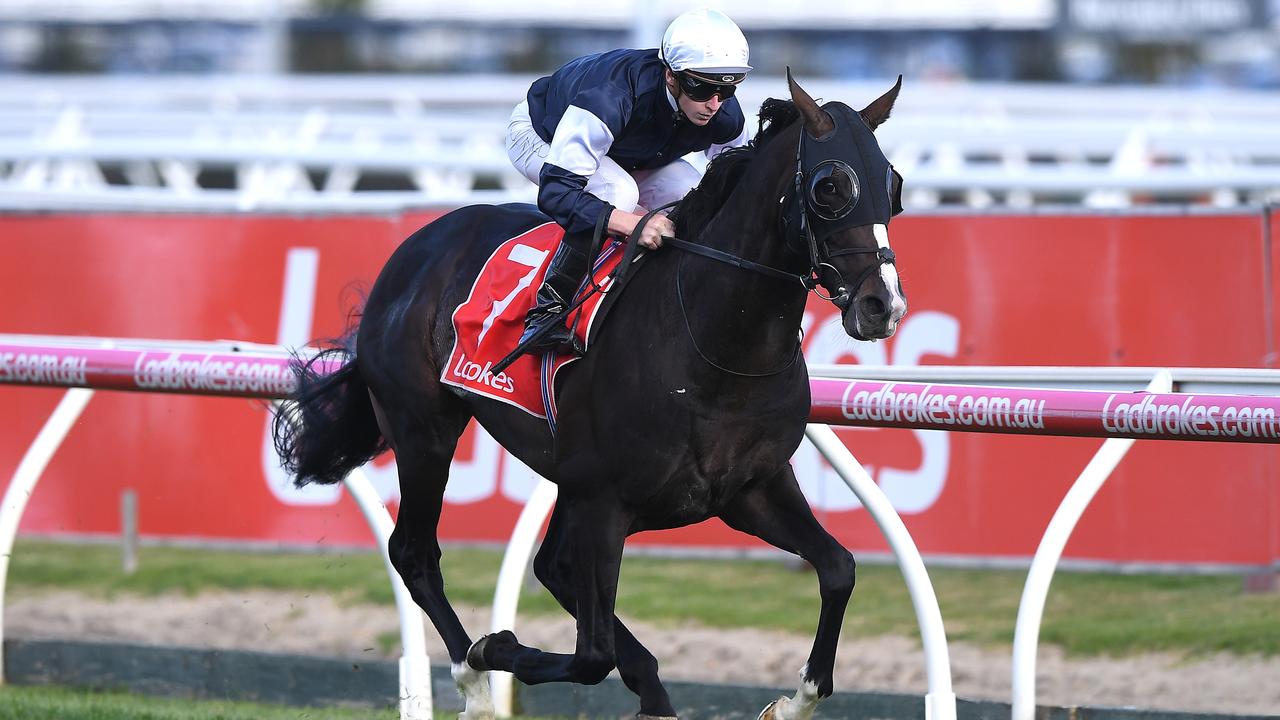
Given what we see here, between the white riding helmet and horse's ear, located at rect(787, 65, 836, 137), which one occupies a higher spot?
the white riding helmet

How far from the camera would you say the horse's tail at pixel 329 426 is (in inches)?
203

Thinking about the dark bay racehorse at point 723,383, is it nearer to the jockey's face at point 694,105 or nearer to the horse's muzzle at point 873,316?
the horse's muzzle at point 873,316

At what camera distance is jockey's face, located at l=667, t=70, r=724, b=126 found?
4.15 metres

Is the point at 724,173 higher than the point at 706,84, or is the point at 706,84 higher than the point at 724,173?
the point at 706,84

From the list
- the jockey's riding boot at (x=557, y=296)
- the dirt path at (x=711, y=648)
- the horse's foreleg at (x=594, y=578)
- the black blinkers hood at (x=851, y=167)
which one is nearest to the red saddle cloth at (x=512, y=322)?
the jockey's riding boot at (x=557, y=296)

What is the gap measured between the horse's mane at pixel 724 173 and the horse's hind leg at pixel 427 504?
1.03m

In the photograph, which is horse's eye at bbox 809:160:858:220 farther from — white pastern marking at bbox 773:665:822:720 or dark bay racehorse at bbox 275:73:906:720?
white pastern marking at bbox 773:665:822:720

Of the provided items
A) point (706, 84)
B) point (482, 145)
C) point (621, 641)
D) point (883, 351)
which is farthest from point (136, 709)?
point (482, 145)

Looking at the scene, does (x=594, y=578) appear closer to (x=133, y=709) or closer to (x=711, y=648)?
(x=133, y=709)

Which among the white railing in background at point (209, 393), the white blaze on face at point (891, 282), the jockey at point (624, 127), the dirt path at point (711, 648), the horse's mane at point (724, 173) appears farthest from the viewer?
the dirt path at point (711, 648)

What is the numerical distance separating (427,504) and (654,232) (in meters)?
1.27

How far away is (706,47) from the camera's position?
157 inches

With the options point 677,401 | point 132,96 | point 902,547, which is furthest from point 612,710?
point 132,96

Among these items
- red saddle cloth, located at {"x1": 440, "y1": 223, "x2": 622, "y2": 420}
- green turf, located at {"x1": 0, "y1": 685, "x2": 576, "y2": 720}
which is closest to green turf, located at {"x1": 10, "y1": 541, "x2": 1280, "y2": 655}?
green turf, located at {"x1": 0, "y1": 685, "x2": 576, "y2": 720}
